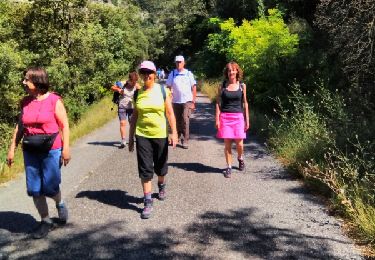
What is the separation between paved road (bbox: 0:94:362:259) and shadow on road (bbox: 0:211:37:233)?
0.01m

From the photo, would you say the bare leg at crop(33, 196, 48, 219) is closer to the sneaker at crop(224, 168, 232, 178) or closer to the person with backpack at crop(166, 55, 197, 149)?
the sneaker at crop(224, 168, 232, 178)

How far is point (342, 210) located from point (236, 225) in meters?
1.26

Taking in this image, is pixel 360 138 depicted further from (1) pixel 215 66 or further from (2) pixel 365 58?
(1) pixel 215 66

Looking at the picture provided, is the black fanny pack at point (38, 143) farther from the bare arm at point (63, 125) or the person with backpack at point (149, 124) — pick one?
the person with backpack at point (149, 124)

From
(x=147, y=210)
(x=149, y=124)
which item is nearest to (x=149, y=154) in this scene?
(x=149, y=124)

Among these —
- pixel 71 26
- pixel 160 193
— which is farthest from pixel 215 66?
pixel 160 193

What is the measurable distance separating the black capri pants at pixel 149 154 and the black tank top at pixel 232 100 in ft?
6.03

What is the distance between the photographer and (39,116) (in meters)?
4.68

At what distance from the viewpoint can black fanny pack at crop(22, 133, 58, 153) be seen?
468 centimetres

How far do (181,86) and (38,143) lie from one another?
4.94 meters

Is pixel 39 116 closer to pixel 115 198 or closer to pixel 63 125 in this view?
pixel 63 125

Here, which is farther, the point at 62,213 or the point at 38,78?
the point at 62,213

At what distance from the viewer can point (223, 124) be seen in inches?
283

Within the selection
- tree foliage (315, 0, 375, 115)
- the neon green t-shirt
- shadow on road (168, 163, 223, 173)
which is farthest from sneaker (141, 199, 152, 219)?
tree foliage (315, 0, 375, 115)
